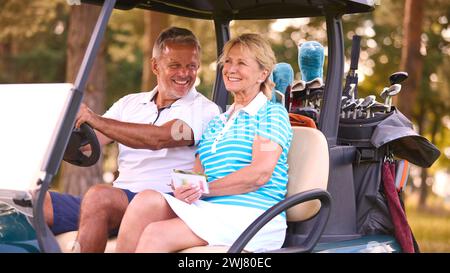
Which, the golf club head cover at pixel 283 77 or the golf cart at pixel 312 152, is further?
the golf club head cover at pixel 283 77

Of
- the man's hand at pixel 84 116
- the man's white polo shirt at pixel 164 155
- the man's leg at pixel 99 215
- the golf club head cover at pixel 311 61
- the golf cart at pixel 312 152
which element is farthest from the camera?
the golf club head cover at pixel 311 61

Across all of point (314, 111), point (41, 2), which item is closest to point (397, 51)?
point (41, 2)

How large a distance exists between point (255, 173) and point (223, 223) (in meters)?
0.25

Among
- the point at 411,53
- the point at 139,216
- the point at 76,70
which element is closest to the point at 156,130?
the point at 139,216

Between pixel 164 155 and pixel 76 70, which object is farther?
pixel 76 70

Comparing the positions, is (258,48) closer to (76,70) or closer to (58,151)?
(58,151)

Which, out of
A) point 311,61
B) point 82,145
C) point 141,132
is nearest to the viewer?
point 141,132

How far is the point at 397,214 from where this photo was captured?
3.89 meters

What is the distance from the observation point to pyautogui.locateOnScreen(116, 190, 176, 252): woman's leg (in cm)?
321

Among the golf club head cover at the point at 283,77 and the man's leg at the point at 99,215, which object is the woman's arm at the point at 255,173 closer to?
the man's leg at the point at 99,215

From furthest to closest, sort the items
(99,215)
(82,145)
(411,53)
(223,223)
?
(411,53)
(82,145)
(99,215)
(223,223)

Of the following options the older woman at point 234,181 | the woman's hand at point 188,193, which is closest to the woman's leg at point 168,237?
the older woman at point 234,181

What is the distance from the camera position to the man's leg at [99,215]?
3.33 meters

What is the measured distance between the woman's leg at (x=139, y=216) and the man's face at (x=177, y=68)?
801 millimetres
